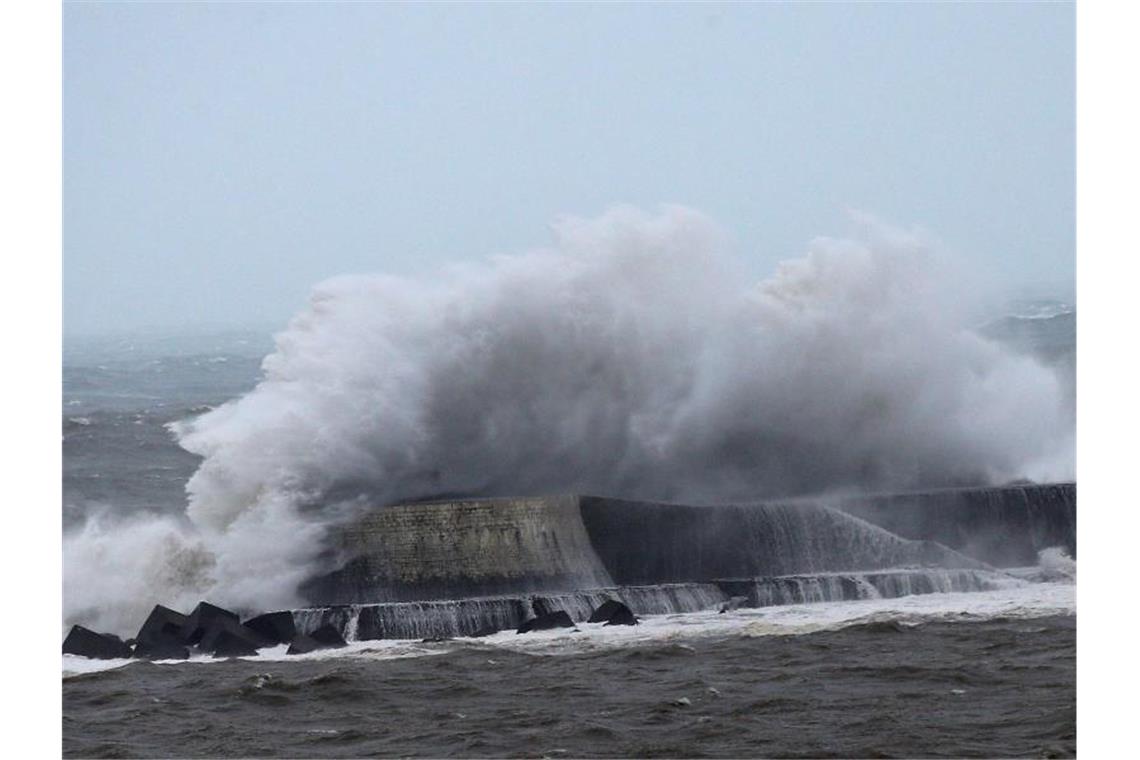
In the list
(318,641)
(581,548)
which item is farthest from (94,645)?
(581,548)

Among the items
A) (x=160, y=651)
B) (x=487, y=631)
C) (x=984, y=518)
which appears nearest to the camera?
(x=160, y=651)

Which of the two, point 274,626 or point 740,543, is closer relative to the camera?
point 274,626

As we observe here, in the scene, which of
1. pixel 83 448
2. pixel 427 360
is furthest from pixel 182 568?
pixel 83 448

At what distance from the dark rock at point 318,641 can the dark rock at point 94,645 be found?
154 centimetres

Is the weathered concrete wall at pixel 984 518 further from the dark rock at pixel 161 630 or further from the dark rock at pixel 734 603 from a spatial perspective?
the dark rock at pixel 161 630

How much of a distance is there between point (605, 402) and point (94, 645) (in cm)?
710

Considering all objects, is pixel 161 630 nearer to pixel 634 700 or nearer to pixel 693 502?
pixel 634 700

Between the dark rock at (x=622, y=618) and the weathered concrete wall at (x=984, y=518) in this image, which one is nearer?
the dark rock at (x=622, y=618)

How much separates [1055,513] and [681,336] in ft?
15.5

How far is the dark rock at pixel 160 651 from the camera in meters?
16.9

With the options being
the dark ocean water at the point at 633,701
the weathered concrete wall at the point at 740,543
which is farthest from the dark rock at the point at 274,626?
the weathered concrete wall at the point at 740,543

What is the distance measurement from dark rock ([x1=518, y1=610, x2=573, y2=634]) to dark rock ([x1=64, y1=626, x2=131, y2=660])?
3532mm

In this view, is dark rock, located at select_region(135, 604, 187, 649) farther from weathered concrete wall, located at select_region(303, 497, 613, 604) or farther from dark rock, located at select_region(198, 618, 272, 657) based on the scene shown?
weathered concrete wall, located at select_region(303, 497, 613, 604)

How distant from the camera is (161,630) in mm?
17172
